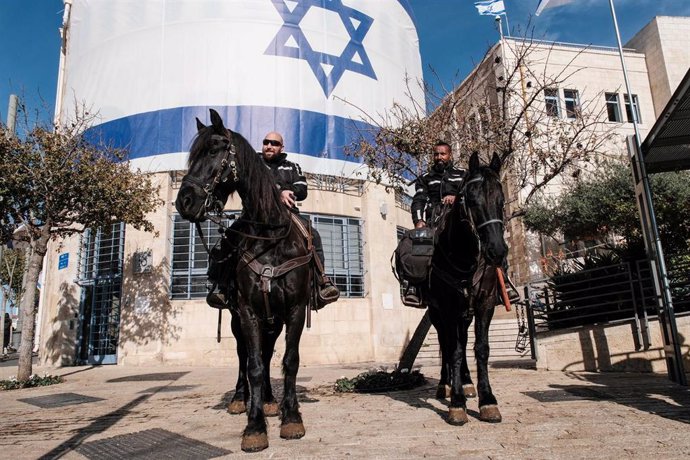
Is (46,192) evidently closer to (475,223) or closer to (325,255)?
(325,255)

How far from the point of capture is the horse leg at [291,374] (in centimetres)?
469

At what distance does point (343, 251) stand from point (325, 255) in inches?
29.1

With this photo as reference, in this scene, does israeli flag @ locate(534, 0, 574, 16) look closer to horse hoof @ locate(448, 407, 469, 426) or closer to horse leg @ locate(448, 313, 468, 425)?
horse leg @ locate(448, 313, 468, 425)

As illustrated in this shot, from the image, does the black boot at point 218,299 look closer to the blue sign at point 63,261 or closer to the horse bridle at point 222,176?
the horse bridle at point 222,176

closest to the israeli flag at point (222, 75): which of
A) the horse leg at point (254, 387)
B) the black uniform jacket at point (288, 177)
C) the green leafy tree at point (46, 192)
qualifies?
the green leafy tree at point (46, 192)

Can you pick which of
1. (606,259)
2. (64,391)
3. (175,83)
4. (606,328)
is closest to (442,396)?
(606,328)

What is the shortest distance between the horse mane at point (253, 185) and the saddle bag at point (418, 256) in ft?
6.34

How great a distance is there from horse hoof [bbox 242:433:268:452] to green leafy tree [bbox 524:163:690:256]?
1723 centimetres

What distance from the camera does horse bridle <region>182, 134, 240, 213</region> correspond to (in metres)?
4.38

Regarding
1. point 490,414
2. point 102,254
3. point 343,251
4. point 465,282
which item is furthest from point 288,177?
point 102,254

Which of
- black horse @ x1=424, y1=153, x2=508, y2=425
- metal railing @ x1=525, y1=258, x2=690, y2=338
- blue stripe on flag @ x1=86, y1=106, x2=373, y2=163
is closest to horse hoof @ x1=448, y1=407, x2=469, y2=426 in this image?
black horse @ x1=424, y1=153, x2=508, y2=425

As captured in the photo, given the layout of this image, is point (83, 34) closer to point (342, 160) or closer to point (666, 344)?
point (342, 160)

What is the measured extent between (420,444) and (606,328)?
737 cm

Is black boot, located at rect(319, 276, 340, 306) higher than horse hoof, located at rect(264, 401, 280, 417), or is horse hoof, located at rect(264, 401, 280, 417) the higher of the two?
black boot, located at rect(319, 276, 340, 306)
